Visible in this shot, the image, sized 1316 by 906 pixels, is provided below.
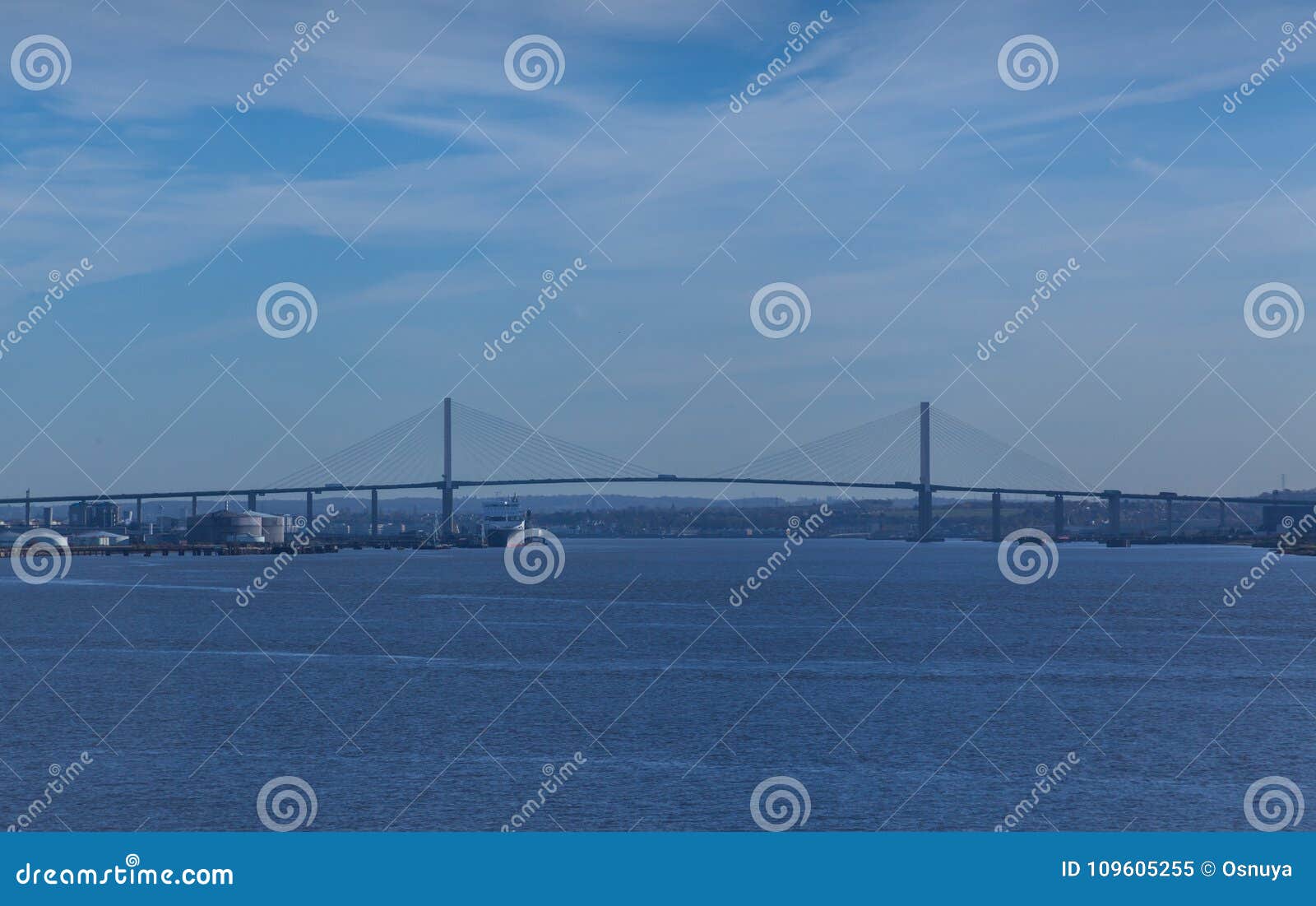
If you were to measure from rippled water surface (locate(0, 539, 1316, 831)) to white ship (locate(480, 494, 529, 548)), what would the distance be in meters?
66.2

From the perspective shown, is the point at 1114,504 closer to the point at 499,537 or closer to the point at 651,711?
the point at 499,537

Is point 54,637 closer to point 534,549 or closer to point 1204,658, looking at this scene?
point 1204,658

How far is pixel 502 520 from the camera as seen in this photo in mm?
112500

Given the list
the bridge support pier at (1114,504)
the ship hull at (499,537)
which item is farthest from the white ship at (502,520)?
the bridge support pier at (1114,504)

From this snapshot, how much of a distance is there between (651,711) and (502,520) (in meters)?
92.6

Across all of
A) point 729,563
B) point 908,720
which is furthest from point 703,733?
point 729,563

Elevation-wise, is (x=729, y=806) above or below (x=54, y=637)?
below

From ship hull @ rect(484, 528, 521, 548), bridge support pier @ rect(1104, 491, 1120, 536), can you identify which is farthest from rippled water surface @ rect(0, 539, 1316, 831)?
ship hull @ rect(484, 528, 521, 548)

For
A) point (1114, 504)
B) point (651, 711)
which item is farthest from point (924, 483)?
point (651, 711)

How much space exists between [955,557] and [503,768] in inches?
3160

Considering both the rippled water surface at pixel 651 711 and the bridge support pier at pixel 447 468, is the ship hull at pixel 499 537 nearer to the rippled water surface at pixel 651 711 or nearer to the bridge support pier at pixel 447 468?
the bridge support pier at pixel 447 468

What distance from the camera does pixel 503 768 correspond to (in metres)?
16.5

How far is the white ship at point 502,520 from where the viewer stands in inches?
4313

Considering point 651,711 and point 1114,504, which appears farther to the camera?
point 1114,504
